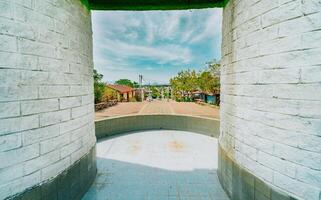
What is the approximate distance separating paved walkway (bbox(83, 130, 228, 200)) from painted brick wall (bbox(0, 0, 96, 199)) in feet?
4.76

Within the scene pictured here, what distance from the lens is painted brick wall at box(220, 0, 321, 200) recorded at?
A: 7.57 ft

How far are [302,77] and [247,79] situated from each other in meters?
1.00

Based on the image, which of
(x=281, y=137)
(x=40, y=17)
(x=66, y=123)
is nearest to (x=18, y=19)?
(x=40, y=17)

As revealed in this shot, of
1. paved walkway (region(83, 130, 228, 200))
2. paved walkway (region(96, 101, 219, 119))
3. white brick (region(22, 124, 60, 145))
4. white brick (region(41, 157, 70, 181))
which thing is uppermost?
A: white brick (region(22, 124, 60, 145))

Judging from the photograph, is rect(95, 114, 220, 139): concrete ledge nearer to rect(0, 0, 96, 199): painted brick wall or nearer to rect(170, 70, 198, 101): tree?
rect(0, 0, 96, 199): painted brick wall

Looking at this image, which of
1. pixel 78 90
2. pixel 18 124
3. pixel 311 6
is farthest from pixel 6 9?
pixel 311 6

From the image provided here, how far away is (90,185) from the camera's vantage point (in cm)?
465

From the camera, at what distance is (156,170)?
5.52m

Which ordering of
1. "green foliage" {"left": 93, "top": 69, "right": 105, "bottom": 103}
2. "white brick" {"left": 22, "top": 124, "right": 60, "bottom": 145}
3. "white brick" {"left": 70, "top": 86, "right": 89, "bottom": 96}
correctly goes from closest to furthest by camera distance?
"white brick" {"left": 22, "top": 124, "right": 60, "bottom": 145}
"white brick" {"left": 70, "top": 86, "right": 89, "bottom": 96}
"green foliage" {"left": 93, "top": 69, "right": 105, "bottom": 103}

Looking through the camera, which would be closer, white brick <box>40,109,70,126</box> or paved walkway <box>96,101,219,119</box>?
white brick <box>40,109,70,126</box>

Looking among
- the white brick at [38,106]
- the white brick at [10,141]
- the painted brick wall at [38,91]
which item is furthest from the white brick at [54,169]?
the white brick at [38,106]

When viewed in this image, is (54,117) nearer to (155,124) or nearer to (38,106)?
(38,106)

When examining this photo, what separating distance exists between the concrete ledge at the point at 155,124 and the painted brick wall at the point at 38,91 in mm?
5098

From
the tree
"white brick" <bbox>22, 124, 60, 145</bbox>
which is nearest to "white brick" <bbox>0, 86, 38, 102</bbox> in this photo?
"white brick" <bbox>22, 124, 60, 145</bbox>
